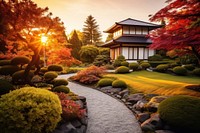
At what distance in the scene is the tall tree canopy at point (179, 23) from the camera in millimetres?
9031

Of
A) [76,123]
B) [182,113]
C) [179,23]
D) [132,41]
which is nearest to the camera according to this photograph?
[182,113]

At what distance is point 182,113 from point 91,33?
184ft

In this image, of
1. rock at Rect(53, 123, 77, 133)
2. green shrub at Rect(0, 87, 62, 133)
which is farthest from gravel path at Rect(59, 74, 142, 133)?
green shrub at Rect(0, 87, 62, 133)

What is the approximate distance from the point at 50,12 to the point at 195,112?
8460 millimetres

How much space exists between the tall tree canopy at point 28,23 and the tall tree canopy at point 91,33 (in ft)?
161

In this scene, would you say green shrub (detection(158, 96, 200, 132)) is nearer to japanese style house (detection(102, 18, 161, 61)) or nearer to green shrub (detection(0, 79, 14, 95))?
green shrub (detection(0, 79, 14, 95))

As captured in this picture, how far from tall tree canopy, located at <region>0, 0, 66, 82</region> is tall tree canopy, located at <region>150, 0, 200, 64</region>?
563 centimetres

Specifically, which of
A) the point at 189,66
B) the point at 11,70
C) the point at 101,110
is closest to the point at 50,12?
the point at 11,70

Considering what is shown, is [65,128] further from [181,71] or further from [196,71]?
[196,71]

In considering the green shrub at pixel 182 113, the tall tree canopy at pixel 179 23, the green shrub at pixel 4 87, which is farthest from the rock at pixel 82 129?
the tall tree canopy at pixel 179 23

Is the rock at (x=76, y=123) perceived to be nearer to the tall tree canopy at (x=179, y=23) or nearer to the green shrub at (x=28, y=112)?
the green shrub at (x=28, y=112)

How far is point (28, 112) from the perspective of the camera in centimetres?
540

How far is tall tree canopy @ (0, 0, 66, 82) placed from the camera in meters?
8.93

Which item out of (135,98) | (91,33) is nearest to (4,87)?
(135,98)
